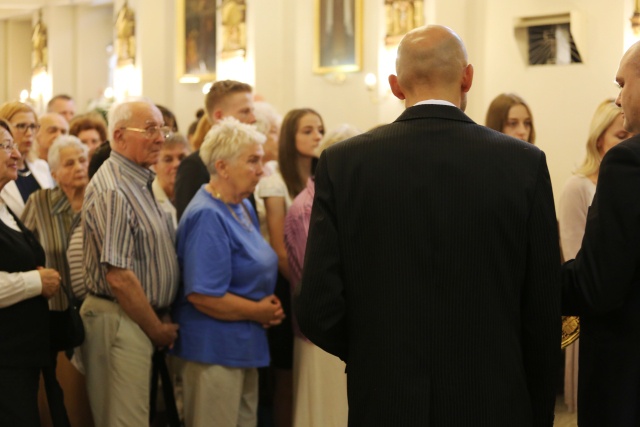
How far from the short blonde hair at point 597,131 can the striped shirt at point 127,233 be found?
2588mm

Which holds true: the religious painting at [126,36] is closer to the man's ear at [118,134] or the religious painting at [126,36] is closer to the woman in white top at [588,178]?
the woman in white top at [588,178]

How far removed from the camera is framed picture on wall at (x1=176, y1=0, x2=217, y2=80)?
1634 centimetres

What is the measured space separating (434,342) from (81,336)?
2080 millimetres

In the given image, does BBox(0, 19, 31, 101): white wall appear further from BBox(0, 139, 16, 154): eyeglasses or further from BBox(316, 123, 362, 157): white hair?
BBox(0, 139, 16, 154): eyeglasses

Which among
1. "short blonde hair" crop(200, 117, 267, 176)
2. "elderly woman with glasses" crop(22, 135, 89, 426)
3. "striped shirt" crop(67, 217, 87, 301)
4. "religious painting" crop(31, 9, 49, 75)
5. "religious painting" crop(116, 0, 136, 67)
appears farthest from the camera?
"religious painting" crop(31, 9, 49, 75)

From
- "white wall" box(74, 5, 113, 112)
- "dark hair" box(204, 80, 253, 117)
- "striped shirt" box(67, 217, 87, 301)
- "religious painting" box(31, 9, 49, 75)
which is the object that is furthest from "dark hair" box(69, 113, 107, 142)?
"religious painting" box(31, 9, 49, 75)

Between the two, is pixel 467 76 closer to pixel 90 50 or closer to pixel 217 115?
pixel 217 115

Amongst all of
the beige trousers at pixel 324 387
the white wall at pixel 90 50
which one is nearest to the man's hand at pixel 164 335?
the beige trousers at pixel 324 387

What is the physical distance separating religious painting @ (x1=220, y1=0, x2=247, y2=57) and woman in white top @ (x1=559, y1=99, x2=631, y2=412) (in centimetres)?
1016

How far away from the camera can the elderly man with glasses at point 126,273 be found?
13.9 feet

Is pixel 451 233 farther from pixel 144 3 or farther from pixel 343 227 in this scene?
pixel 144 3

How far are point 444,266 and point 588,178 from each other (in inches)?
122

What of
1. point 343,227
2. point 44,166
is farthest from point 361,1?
point 343,227

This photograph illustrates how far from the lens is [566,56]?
35.5 ft
